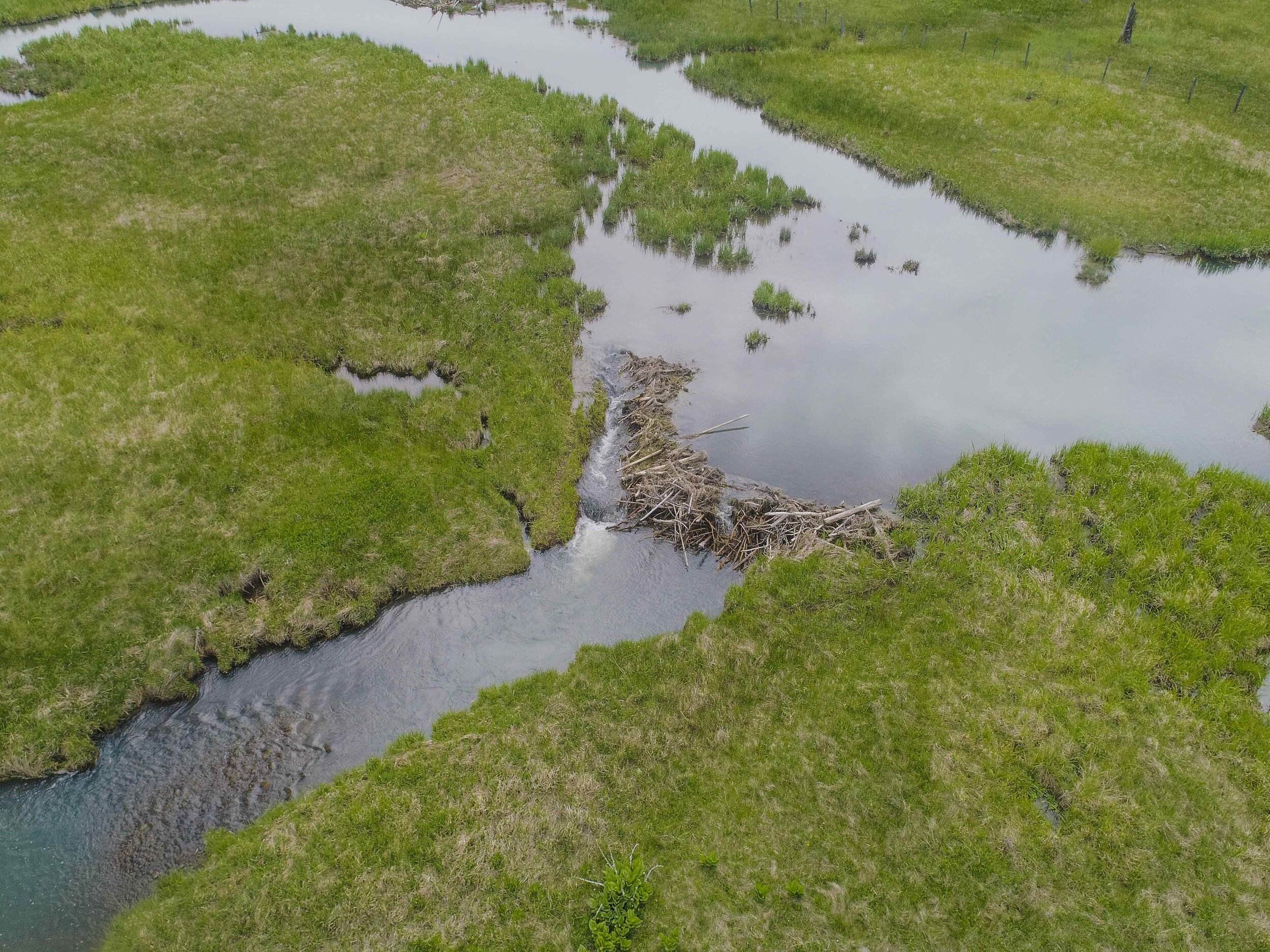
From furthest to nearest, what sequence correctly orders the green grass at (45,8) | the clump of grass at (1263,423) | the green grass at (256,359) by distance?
the green grass at (45,8) < the clump of grass at (1263,423) < the green grass at (256,359)

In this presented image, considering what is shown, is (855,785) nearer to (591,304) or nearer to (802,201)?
(591,304)

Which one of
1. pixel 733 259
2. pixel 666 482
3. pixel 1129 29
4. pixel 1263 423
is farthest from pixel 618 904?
pixel 1129 29

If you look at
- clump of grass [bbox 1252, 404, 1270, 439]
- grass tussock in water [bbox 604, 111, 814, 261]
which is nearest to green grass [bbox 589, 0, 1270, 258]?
grass tussock in water [bbox 604, 111, 814, 261]

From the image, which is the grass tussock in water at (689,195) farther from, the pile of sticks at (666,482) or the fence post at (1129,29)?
the fence post at (1129,29)

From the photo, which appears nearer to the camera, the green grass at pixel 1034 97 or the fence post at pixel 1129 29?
the green grass at pixel 1034 97

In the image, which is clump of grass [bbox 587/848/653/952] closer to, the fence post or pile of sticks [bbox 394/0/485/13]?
the fence post

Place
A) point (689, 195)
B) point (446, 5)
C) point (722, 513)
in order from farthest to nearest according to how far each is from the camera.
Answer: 1. point (446, 5)
2. point (689, 195)
3. point (722, 513)

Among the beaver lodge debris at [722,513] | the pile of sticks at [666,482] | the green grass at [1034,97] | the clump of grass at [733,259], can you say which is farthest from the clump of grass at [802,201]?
the beaver lodge debris at [722,513]
